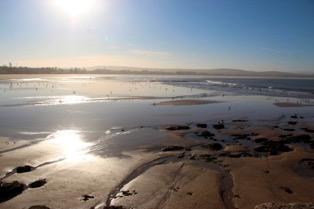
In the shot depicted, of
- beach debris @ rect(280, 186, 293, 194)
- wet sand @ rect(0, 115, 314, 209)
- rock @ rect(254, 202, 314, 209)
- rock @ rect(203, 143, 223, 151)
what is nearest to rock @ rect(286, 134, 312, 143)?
wet sand @ rect(0, 115, 314, 209)

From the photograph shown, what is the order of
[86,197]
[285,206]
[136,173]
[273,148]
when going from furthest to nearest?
[273,148] → [136,173] → [86,197] → [285,206]

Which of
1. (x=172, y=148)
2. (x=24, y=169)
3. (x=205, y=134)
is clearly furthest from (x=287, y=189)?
(x=205, y=134)

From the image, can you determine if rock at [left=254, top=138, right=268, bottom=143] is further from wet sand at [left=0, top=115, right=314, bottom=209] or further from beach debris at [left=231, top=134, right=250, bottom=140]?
beach debris at [left=231, top=134, right=250, bottom=140]

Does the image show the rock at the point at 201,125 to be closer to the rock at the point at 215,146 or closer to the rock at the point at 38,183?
the rock at the point at 215,146

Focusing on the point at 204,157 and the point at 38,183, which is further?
the point at 204,157

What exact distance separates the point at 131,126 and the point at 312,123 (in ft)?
42.5

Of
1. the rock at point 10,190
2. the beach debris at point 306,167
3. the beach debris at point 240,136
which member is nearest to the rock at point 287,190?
the beach debris at point 306,167

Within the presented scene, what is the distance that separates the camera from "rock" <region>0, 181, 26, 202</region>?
10.7 metres

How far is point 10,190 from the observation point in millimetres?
10914

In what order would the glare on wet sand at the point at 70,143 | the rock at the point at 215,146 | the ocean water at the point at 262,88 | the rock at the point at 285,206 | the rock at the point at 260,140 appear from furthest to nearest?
the ocean water at the point at 262,88
the rock at the point at 260,140
the rock at the point at 215,146
the glare on wet sand at the point at 70,143
the rock at the point at 285,206

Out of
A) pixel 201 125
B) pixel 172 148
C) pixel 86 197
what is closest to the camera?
pixel 86 197

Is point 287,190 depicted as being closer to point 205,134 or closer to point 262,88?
point 205,134

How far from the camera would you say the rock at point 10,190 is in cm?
1068

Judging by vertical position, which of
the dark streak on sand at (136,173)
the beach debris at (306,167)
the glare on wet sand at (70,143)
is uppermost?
the glare on wet sand at (70,143)
